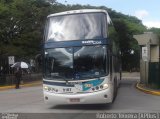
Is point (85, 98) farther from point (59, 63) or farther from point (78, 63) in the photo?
point (59, 63)

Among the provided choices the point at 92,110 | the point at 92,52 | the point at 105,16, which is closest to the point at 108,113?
the point at 92,110

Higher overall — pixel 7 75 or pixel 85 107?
pixel 85 107

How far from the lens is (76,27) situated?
680 inches

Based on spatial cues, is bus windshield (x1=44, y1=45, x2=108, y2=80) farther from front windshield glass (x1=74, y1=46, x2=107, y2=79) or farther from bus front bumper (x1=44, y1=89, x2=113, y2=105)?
bus front bumper (x1=44, y1=89, x2=113, y2=105)

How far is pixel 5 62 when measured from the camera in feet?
130

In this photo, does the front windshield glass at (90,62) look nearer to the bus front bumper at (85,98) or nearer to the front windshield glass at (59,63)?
the front windshield glass at (59,63)

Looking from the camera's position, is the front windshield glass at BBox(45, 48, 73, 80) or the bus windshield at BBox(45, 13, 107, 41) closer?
the front windshield glass at BBox(45, 48, 73, 80)

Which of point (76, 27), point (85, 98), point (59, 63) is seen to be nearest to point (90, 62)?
point (59, 63)

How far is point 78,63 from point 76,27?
4.90ft

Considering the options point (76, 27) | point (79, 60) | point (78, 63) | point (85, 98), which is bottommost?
point (85, 98)

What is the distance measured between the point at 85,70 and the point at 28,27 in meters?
27.1

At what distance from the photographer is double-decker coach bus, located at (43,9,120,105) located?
54.6 ft

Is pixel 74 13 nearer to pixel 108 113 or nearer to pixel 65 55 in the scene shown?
pixel 65 55

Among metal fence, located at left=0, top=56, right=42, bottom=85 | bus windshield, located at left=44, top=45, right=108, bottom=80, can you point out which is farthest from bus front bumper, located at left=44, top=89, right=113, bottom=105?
metal fence, located at left=0, top=56, right=42, bottom=85
